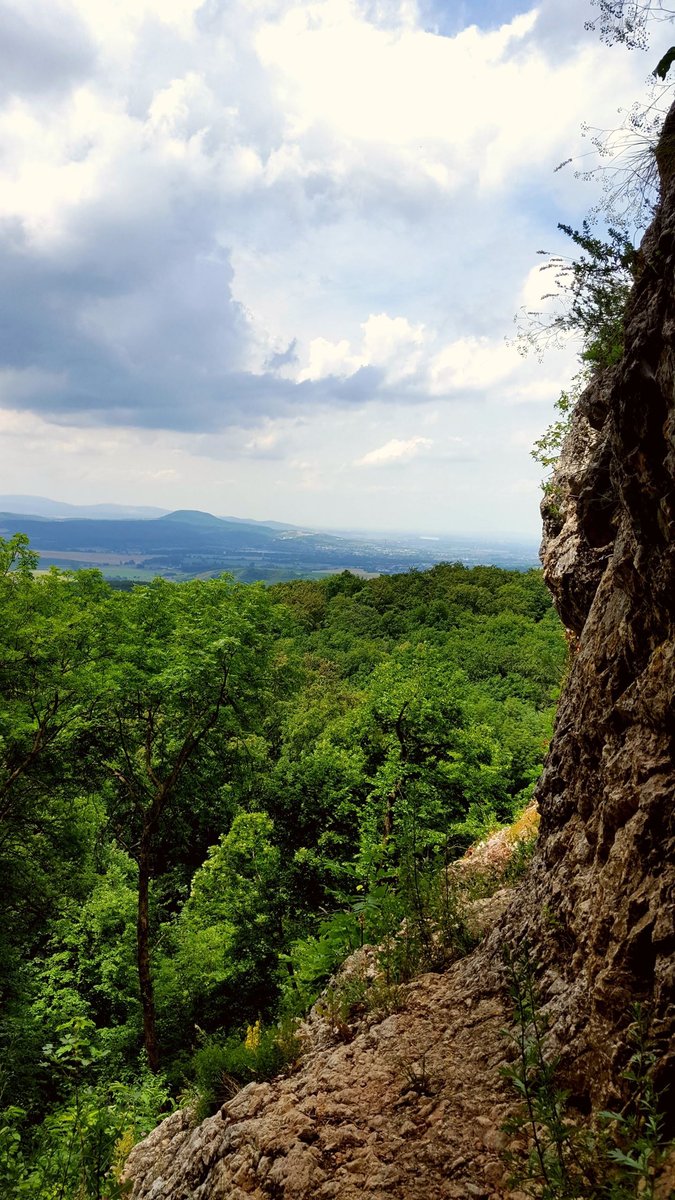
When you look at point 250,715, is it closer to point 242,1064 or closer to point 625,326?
point 242,1064

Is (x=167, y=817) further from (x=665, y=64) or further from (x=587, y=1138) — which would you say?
(x=665, y=64)

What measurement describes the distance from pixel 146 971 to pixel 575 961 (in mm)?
10716

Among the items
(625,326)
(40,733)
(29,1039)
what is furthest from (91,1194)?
(625,326)

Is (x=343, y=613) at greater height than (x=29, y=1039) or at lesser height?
greater

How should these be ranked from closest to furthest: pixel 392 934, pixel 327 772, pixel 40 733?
pixel 392 934 → pixel 40 733 → pixel 327 772

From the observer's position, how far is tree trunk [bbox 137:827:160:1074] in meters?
11.1

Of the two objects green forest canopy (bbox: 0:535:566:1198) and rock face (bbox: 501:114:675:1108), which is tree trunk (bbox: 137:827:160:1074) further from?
rock face (bbox: 501:114:675:1108)

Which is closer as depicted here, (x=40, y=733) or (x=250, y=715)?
(x=40, y=733)

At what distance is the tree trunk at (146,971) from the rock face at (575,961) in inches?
262

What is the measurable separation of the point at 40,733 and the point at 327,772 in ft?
Answer: 26.3

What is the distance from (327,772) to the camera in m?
16.9

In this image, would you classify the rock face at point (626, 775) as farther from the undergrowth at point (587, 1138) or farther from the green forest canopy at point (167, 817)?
the green forest canopy at point (167, 817)

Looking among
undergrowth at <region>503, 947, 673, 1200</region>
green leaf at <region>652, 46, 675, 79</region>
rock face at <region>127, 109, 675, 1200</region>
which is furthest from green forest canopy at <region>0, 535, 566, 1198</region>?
green leaf at <region>652, 46, 675, 79</region>

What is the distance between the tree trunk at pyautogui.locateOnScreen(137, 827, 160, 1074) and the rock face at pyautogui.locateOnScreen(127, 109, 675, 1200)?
666 cm
